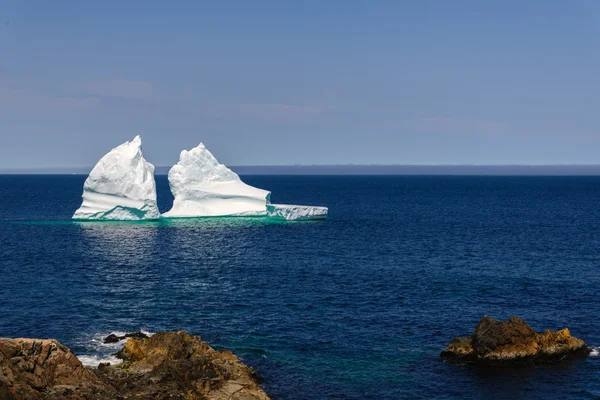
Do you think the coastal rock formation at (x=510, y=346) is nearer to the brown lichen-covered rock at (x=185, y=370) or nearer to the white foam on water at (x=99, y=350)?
the brown lichen-covered rock at (x=185, y=370)

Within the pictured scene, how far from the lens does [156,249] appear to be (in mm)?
72125

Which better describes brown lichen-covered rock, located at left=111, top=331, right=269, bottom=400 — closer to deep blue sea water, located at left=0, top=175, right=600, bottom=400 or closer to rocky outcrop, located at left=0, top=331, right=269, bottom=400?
rocky outcrop, located at left=0, top=331, right=269, bottom=400

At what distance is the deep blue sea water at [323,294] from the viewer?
110 feet

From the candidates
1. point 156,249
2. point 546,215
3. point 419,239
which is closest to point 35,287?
point 156,249

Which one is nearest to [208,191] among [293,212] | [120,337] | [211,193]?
[211,193]

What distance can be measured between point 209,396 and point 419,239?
179 feet

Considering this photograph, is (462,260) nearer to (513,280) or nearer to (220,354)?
(513,280)

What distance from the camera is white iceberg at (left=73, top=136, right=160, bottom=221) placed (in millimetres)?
83312

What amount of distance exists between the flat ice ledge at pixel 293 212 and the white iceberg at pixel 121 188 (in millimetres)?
16080

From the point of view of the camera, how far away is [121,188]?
83938 mm

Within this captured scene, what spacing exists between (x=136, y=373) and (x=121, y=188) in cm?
5617

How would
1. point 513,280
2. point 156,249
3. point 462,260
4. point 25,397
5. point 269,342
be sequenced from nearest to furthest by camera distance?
1. point 25,397
2. point 269,342
3. point 513,280
4. point 462,260
5. point 156,249

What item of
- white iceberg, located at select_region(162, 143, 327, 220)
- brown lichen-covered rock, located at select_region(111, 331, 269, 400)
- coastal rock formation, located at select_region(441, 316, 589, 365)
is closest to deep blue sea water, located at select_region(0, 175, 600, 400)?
coastal rock formation, located at select_region(441, 316, 589, 365)

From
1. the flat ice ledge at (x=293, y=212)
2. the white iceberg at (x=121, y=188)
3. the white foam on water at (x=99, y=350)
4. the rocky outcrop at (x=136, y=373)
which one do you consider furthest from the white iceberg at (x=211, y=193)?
the rocky outcrop at (x=136, y=373)
